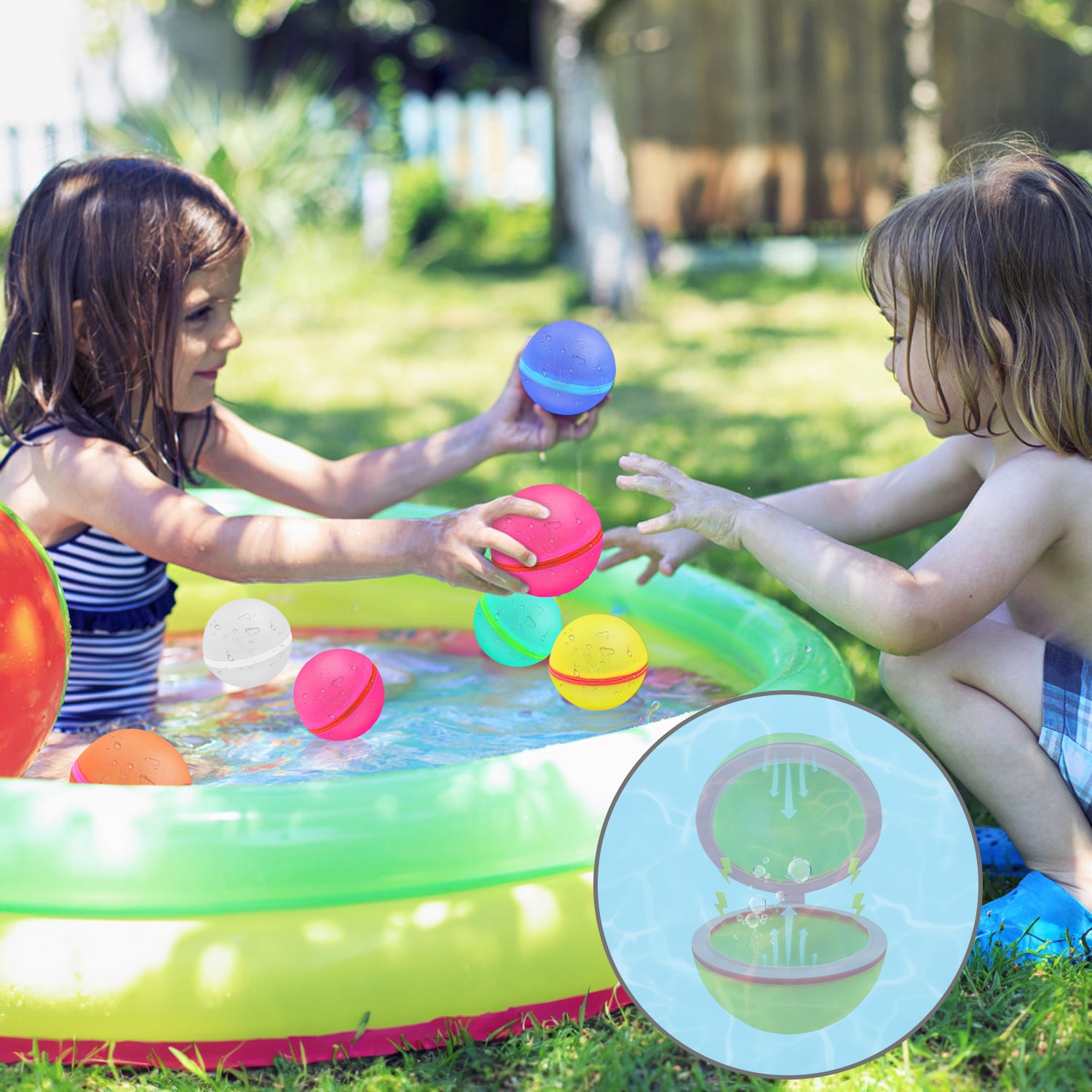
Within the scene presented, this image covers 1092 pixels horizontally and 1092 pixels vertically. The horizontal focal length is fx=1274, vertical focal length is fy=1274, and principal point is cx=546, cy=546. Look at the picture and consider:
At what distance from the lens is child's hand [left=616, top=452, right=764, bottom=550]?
200cm

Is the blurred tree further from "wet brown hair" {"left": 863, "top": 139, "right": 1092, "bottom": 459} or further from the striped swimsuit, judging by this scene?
the striped swimsuit

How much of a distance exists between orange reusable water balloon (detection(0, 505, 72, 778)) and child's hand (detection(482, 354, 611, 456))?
38.7 inches

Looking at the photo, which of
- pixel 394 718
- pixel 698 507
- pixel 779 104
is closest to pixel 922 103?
pixel 779 104

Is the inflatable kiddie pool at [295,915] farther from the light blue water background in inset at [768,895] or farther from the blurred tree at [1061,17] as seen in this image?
the blurred tree at [1061,17]

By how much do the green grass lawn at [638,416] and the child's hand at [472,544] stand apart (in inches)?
28.2

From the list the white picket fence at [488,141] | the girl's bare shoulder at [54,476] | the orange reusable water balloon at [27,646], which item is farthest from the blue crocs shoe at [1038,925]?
the white picket fence at [488,141]

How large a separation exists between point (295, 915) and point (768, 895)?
629 millimetres

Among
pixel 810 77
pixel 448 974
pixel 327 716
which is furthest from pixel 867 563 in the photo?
pixel 810 77

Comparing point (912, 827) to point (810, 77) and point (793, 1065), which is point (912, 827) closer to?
point (793, 1065)

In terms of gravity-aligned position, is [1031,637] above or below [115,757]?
above

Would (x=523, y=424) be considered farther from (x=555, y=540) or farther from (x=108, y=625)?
(x=108, y=625)

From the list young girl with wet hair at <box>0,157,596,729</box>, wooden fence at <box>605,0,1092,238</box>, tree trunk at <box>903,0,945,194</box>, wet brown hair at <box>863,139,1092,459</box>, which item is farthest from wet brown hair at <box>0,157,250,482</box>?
tree trunk at <box>903,0,945,194</box>

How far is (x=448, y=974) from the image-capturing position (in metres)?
1.72

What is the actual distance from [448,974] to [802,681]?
0.78 m
